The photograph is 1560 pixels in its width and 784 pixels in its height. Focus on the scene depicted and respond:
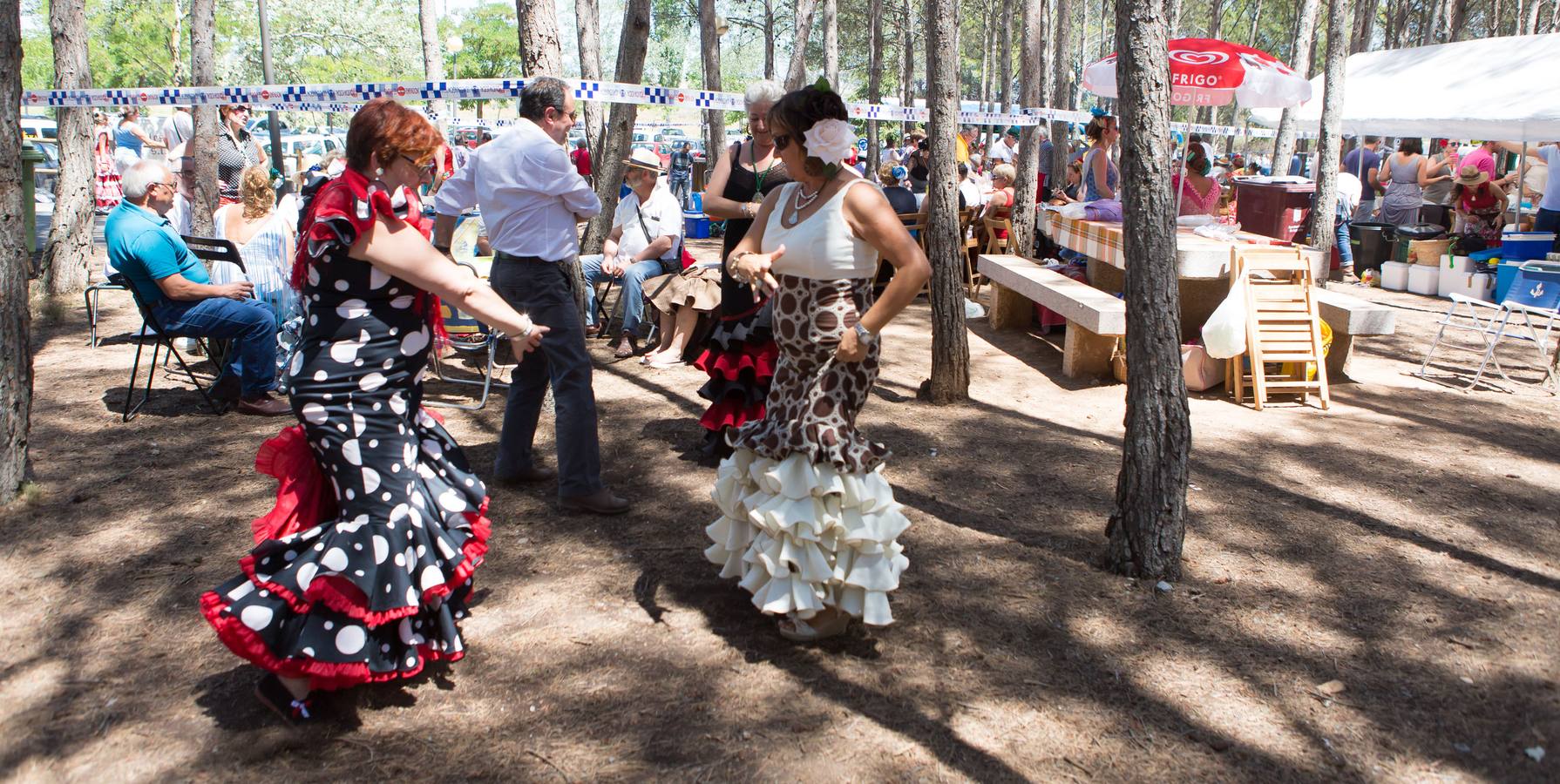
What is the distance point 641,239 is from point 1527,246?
30.1ft

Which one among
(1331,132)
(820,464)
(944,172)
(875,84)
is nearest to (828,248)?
(820,464)

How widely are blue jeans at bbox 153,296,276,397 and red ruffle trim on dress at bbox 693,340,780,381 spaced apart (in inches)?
114

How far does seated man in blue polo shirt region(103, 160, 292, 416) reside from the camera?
618 centimetres

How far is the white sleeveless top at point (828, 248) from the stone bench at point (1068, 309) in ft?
11.8

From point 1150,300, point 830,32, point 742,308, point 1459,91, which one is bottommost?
point 742,308

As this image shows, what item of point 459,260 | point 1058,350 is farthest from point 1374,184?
point 459,260

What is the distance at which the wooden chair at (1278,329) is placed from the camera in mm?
7305

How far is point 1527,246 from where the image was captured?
37.4 feet

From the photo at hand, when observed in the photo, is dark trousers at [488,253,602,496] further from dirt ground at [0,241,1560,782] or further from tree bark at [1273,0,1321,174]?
tree bark at [1273,0,1321,174]

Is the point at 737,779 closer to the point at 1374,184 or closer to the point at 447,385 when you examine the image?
the point at 447,385

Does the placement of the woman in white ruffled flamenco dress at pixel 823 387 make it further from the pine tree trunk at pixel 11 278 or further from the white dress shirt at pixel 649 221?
the white dress shirt at pixel 649 221

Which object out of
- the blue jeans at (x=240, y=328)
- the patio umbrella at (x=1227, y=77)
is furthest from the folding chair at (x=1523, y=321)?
the blue jeans at (x=240, y=328)

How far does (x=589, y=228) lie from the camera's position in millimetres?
10133

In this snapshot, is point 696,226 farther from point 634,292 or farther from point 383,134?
point 383,134
